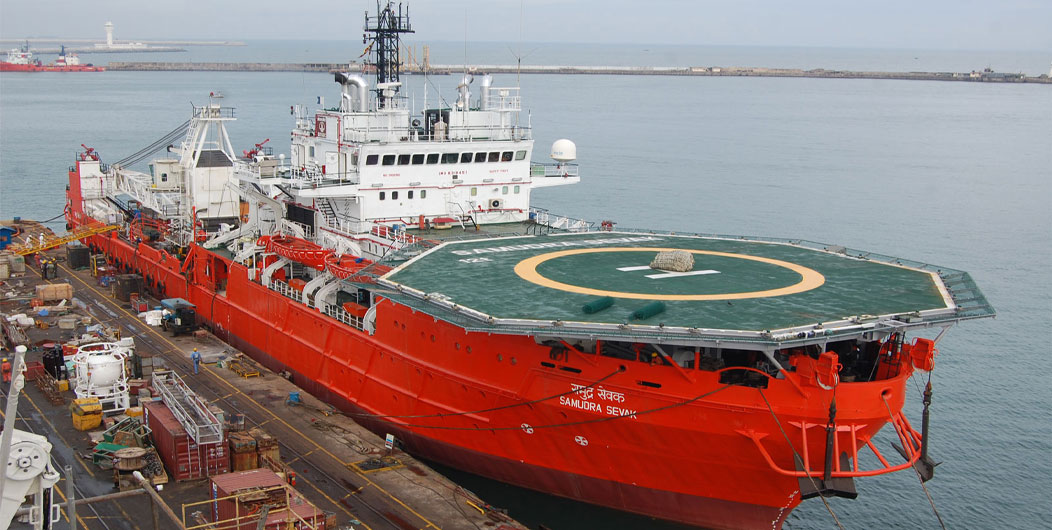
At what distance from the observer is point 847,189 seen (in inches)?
2751

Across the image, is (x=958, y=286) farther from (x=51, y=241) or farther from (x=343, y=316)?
(x=51, y=241)

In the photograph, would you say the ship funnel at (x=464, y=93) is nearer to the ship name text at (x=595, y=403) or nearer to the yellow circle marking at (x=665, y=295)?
the yellow circle marking at (x=665, y=295)

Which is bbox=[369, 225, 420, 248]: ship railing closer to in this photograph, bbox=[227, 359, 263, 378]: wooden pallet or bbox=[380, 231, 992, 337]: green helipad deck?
bbox=[380, 231, 992, 337]: green helipad deck

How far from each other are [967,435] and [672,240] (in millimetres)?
11385

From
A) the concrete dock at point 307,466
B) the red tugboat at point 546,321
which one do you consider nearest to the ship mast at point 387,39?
the red tugboat at point 546,321

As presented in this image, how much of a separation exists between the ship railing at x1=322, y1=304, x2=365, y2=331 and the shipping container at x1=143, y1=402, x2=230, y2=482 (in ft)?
20.2

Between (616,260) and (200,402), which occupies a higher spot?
(616,260)

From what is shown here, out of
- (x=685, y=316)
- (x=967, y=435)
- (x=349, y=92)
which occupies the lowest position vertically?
(x=967, y=435)

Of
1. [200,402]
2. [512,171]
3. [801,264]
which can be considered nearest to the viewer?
[200,402]

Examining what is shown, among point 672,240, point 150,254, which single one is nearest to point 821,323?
point 672,240

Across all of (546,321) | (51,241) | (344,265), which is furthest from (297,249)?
(51,241)

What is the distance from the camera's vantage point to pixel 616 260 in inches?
923

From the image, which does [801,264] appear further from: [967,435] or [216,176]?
[216,176]

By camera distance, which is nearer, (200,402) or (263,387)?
(200,402)
